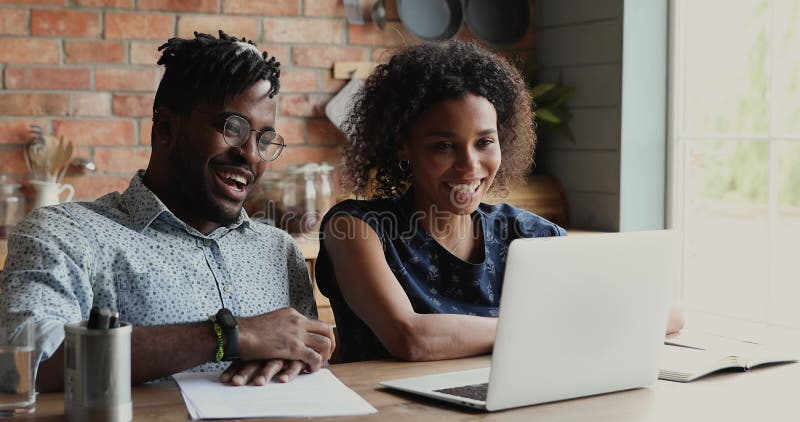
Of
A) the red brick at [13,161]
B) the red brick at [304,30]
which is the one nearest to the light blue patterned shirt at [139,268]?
the red brick at [13,161]

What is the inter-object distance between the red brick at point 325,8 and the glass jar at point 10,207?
125 centimetres

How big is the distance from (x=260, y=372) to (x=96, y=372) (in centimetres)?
37

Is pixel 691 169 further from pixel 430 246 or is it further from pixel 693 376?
pixel 693 376

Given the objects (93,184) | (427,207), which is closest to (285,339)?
(427,207)

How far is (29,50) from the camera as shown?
10.6 ft

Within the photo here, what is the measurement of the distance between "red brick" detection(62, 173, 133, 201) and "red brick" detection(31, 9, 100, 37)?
493 millimetres

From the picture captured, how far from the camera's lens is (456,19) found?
3.89 m

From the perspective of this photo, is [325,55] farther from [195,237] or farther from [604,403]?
[604,403]

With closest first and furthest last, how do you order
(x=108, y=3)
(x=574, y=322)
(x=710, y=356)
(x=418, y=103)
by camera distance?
(x=574, y=322)
(x=710, y=356)
(x=418, y=103)
(x=108, y=3)

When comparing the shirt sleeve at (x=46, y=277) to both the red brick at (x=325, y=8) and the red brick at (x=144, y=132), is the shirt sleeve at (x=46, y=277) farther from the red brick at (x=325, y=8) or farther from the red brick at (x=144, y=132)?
the red brick at (x=325, y=8)

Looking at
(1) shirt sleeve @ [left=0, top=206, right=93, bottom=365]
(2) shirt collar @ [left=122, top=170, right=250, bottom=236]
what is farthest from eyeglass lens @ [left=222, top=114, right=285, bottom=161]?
(1) shirt sleeve @ [left=0, top=206, right=93, bottom=365]

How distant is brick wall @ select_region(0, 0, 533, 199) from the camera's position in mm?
3225

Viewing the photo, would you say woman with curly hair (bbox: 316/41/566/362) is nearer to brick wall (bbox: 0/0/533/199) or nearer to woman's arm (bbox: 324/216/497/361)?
woman's arm (bbox: 324/216/497/361)

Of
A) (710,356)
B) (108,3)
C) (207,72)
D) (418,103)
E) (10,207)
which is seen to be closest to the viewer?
(710,356)
